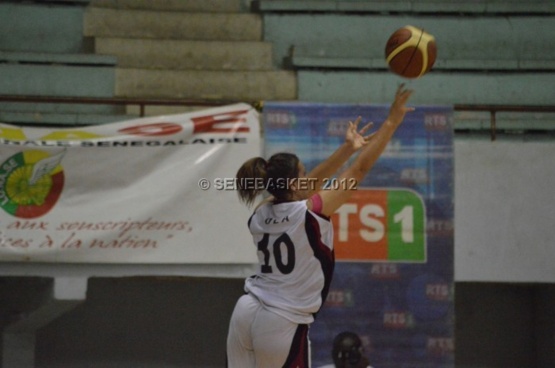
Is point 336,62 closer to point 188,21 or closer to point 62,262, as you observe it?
point 188,21

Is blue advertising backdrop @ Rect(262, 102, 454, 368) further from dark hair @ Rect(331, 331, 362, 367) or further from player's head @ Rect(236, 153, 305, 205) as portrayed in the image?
player's head @ Rect(236, 153, 305, 205)

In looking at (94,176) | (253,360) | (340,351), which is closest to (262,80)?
(94,176)

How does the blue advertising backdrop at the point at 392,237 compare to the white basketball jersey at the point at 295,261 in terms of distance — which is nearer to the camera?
the white basketball jersey at the point at 295,261

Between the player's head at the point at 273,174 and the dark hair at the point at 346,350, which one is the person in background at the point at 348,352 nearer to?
the dark hair at the point at 346,350

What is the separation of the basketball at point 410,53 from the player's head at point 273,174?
1.23 m

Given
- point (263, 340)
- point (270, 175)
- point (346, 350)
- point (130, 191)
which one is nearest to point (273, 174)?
point (270, 175)

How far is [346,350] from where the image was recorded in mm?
7539

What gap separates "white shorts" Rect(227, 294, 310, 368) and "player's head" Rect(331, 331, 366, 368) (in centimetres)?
276

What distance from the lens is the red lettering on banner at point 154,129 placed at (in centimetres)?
786

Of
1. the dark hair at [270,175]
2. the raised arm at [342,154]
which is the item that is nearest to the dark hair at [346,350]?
the raised arm at [342,154]

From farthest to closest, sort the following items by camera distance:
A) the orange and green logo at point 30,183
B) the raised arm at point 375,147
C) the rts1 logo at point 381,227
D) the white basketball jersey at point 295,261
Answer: the rts1 logo at point 381,227
the orange and green logo at point 30,183
the white basketball jersey at point 295,261
the raised arm at point 375,147

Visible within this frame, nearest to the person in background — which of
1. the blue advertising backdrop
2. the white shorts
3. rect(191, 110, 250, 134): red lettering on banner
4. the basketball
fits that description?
the blue advertising backdrop

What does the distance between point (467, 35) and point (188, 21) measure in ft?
9.68

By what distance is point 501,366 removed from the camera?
9.23 meters
